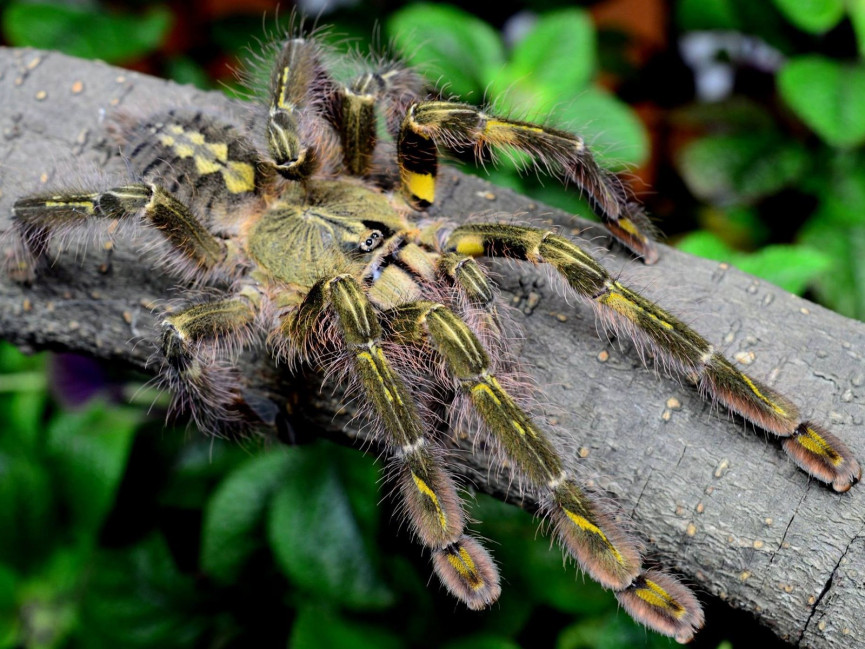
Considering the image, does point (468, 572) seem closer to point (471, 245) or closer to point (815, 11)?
point (471, 245)

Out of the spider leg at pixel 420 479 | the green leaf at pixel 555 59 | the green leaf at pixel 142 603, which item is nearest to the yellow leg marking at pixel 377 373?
the spider leg at pixel 420 479

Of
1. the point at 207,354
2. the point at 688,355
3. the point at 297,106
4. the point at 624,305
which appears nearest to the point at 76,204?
the point at 207,354

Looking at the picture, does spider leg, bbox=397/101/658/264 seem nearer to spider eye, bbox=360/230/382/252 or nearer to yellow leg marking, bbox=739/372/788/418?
spider eye, bbox=360/230/382/252

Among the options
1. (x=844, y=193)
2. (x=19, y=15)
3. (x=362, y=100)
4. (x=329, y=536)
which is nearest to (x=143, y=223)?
(x=362, y=100)

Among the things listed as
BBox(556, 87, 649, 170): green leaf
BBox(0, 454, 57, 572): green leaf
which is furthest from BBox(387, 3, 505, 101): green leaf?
BBox(0, 454, 57, 572): green leaf

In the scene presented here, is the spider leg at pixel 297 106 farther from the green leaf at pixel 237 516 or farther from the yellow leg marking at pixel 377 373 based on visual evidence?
the green leaf at pixel 237 516

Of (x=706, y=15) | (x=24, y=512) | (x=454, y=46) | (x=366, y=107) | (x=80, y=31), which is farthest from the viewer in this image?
(x=80, y=31)
